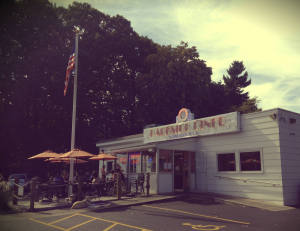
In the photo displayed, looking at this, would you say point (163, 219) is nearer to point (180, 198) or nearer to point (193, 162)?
point (180, 198)

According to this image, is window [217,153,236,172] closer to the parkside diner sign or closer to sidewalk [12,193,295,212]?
the parkside diner sign

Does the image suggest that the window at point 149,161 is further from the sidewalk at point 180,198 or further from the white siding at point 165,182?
the sidewalk at point 180,198

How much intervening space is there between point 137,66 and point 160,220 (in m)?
27.5

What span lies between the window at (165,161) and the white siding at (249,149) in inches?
72.7

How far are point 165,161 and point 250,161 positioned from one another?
198 inches

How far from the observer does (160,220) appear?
31.1ft

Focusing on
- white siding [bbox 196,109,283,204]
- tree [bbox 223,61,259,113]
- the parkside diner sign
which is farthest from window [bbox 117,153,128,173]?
tree [bbox 223,61,259,113]

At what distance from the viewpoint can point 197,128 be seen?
55.5 ft

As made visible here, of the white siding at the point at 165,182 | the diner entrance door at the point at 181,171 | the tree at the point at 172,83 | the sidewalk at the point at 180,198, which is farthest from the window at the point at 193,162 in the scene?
the tree at the point at 172,83

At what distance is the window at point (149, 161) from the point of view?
17.4 m

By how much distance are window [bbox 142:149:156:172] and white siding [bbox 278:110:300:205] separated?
23.2 ft

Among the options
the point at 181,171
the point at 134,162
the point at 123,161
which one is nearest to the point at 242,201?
the point at 181,171

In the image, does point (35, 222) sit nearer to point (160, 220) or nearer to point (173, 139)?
point (160, 220)

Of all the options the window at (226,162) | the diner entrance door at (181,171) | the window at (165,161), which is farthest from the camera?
the diner entrance door at (181,171)
